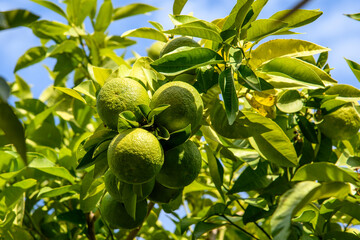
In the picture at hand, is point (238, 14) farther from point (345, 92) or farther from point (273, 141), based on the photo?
point (345, 92)

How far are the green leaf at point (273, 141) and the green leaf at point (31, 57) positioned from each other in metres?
1.49

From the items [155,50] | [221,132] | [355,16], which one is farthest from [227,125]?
[155,50]

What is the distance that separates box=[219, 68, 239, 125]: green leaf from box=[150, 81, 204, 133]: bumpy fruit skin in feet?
0.27

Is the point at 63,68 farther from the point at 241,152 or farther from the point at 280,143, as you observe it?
the point at 280,143

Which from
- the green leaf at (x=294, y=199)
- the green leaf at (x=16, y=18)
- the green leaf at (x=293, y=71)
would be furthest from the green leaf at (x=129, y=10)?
the green leaf at (x=16, y=18)

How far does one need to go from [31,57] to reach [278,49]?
1.53 m

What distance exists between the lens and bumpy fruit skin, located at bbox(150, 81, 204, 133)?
103cm

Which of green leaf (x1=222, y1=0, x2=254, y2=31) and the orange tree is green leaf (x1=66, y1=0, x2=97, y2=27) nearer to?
the orange tree

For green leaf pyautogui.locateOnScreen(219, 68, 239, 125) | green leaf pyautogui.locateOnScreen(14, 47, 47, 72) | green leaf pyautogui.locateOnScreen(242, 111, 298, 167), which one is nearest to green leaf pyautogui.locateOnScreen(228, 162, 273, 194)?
green leaf pyautogui.locateOnScreen(242, 111, 298, 167)

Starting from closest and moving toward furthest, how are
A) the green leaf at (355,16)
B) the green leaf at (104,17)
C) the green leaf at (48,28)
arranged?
1. the green leaf at (355,16)
2. the green leaf at (48,28)
3. the green leaf at (104,17)

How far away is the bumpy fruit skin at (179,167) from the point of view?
3.47 ft

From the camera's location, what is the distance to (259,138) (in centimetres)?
122

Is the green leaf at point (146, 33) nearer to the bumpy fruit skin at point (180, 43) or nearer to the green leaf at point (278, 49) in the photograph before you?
the bumpy fruit skin at point (180, 43)

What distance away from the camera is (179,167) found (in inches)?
41.5
